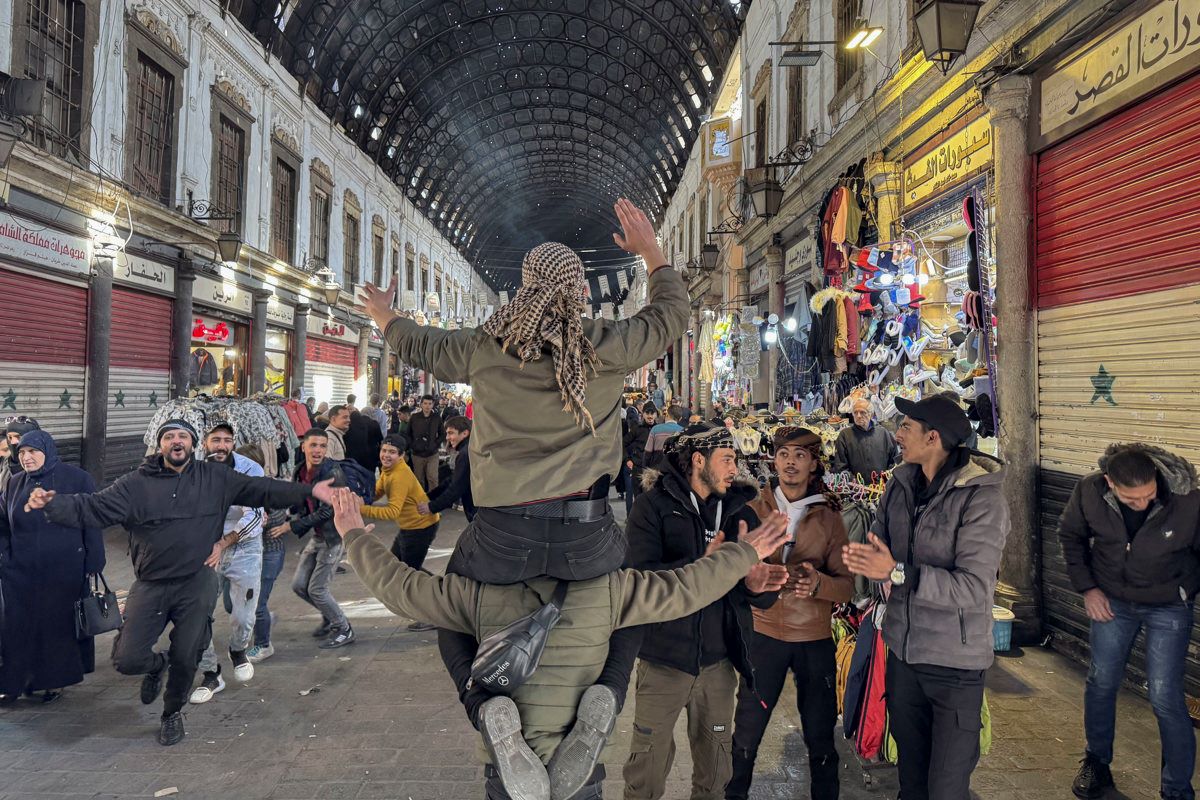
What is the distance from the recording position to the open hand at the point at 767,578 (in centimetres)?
276

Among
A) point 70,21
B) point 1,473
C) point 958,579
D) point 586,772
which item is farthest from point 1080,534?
point 70,21

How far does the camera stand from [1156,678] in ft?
11.2

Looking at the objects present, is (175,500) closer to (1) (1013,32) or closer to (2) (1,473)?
(2) (1,473)

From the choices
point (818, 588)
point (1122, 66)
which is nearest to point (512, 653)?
point (818, 588)

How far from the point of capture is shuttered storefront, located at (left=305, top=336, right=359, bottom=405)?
2286 cm

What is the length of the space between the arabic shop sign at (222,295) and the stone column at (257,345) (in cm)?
32

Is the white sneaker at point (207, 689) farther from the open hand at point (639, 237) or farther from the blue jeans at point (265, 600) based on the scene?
the open hand at point (639, 237)

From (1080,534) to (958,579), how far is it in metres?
1.61

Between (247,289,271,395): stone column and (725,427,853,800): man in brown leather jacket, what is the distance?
1805cm

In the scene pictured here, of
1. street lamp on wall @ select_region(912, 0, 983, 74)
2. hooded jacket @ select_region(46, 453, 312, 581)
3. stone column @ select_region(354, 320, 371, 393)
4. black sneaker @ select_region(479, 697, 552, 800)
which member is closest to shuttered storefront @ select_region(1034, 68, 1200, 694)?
street lamp on wall @ select_region(912, 0, 983, 74)

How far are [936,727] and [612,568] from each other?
175 centimetres

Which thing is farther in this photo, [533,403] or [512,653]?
[533,403]

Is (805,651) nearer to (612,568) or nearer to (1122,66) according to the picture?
(612,568)

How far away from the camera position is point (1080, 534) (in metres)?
3.70
